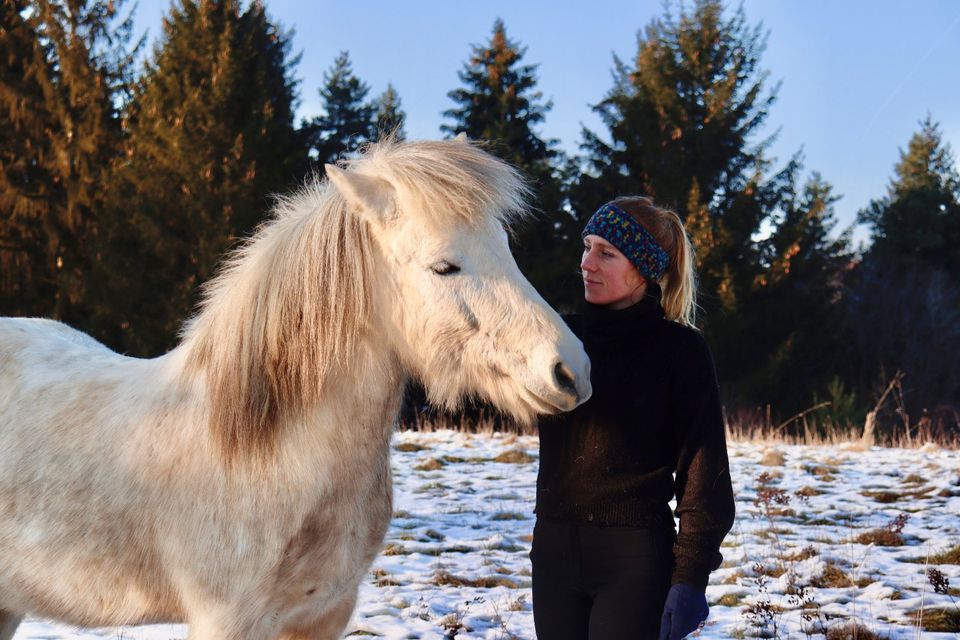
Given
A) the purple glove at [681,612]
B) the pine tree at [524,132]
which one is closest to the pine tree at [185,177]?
the pine tree at [524,132]

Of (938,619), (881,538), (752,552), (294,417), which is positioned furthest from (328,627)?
(881,538)

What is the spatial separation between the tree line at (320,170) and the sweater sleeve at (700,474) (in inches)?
477

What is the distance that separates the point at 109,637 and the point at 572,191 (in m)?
15.5

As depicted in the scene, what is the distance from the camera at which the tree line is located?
49.0 ft

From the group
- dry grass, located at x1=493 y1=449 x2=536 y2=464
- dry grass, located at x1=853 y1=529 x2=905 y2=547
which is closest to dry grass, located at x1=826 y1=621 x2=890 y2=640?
dry grass, located at x1=853 y1=529 x2=905 y2=547

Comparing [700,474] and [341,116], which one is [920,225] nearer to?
[341,116]

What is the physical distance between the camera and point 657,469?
85.0 inches

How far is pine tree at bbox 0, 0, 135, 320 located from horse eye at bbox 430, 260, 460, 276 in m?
16.4

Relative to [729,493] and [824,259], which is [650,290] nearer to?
[729,493]

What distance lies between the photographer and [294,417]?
6.61 feet

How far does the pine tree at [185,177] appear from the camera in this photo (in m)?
14.6

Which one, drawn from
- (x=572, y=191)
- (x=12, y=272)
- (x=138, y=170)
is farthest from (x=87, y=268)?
(x=572, y=191)

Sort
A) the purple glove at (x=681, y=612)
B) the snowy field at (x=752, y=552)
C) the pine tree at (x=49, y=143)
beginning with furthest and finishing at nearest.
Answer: the pine tree at (x=49, y=143)
the snowy field at (x=752, y=552)
the purple glove at (x=681, y=612)

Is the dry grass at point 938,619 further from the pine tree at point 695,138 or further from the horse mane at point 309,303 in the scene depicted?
the pine tree at point 695,138
